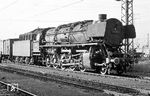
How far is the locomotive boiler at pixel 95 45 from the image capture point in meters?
18.1

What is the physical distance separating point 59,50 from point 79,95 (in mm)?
14074

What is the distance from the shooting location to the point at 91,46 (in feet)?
62.4

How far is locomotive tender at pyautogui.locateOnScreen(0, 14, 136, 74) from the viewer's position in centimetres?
1814

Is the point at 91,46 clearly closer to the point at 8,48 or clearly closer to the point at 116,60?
the point at 116,60

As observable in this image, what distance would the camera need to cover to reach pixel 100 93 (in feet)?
33.4

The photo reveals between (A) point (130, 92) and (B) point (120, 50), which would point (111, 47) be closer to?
(B) point (120, 50)

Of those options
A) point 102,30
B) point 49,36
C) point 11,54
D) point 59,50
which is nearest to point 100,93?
point 102,30

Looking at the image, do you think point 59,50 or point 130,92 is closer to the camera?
point 130,92

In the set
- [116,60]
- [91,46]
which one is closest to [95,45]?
[91,46]

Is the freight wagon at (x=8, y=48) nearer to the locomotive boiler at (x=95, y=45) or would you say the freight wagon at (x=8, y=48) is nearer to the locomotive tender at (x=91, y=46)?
the locomotive tender at (x=91, y=46)

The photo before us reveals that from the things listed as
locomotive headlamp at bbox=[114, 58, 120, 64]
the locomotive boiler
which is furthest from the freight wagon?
locomotive headlamp at bbox=[114, 58, 120, 64]

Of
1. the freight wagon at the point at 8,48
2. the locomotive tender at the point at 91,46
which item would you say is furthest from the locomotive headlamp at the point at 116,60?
the freight wagon at the point at 8,48

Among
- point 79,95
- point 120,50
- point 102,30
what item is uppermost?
point 102,30

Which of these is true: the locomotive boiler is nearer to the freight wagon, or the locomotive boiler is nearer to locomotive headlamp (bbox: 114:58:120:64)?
locomotive headlamp (bbox: 114:58:120:64)
